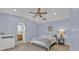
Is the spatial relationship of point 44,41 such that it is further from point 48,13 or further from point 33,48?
point 48,13

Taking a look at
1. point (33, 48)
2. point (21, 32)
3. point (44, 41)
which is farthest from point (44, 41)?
point (21, 32)

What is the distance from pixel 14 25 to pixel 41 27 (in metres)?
0.50

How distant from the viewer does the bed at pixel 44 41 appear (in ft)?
6.56

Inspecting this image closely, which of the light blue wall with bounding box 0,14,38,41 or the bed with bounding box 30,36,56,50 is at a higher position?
the light blue wall with bounding box 0,14,38,41

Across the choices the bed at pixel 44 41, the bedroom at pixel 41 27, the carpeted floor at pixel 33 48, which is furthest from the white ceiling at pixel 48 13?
the carpeted floor at pixel 33 48

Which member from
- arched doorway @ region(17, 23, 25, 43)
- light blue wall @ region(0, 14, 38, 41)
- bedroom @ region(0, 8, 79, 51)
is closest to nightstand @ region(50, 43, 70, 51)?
bedroom @ region(0, 8, 79, 51)

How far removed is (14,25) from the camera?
1.98 m

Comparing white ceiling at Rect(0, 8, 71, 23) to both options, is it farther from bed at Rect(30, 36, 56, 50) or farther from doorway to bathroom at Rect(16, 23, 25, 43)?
bed at Rect(30, 36, 56, 50)

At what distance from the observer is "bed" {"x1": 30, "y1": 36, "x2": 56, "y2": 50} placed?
200 centimetres
